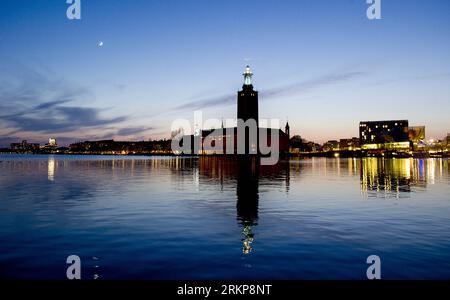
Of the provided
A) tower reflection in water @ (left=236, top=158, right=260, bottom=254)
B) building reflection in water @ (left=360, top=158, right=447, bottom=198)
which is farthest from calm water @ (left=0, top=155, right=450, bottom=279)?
building reflection in water @ (left=360, top=158, right=447, bottom=198)

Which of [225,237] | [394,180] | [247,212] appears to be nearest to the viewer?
[225,237]

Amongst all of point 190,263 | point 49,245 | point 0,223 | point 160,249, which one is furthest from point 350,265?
point 0,223

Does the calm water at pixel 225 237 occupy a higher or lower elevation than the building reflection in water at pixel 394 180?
lower

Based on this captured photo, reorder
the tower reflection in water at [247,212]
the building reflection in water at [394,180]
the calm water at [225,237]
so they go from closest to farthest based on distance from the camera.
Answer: the calm water at [225,237] < the tower reflection in water at [247,212] < the building reflection in water at [394,180]

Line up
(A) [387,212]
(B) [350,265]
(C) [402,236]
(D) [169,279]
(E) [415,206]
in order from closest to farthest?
(D) [169,279] < (B) [350,265] < (C) [402,236] < (A) [387,212] < (E) [415,206]

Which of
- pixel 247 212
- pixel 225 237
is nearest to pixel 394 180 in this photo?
pixel 247 212

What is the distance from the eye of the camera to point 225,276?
11234mm

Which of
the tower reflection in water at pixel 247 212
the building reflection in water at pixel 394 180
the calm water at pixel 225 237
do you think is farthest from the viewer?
the building reflection in water at pixel 394 180

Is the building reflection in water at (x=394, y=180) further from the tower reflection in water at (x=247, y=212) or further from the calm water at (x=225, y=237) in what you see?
the tower reflection in water at (x=247, y=212)

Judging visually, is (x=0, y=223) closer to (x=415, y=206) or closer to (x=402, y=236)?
(x=402, y=236)

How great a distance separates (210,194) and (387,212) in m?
14.3

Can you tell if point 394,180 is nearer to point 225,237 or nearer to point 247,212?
point 247,212

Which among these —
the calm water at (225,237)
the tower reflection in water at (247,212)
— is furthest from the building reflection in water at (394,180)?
the tower reflection in water at (247,212)

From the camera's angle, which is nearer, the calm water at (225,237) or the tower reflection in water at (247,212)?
the calm water at (225,237)
